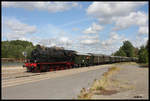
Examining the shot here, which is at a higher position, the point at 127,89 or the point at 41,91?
the point at 41,91

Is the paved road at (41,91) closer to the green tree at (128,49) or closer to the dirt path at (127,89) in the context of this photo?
the dirt path at (127,89)

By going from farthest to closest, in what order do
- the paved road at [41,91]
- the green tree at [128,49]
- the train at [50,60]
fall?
1. the green tree at [128,49]
2. the train at [50,60]
3. the paved road at [41,91]

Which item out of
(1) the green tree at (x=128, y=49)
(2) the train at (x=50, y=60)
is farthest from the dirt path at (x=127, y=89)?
(1) the green tree at (x=128, y=49)

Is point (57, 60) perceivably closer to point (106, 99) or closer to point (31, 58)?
point (31, 58)

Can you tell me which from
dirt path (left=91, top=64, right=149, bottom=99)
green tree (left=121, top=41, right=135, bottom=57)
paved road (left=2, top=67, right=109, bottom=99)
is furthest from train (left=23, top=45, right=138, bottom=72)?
green tree (left=121, top=41, right=135, bottom=57)

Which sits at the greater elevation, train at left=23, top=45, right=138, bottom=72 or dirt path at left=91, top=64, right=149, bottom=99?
train at left=23, top=45, right=138, bottom=72

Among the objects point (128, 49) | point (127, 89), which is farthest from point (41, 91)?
point (128, 49)

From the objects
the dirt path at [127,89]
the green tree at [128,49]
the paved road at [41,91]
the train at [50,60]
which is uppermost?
the green tree at [128,49]

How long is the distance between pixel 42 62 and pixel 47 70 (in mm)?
1771

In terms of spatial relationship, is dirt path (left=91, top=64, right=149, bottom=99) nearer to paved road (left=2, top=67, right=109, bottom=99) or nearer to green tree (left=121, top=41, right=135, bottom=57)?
paved road (left=2, top=67, right=109, bottom=99)

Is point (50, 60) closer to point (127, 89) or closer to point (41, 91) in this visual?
point (41, 91)

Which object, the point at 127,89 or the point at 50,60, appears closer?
the point at 127,89

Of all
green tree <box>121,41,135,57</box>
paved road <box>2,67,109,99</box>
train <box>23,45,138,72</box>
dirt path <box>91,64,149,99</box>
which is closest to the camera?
paved road <box>2,67,109,99</box>

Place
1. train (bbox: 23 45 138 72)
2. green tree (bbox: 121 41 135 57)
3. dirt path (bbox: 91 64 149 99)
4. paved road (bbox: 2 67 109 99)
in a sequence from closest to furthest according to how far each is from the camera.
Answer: paved road (bbox: 2 67 109 99) < dirt path (bbox: 91 64 149 99) < train (bbox: 23 45 138 72) < green tree (bbox: 121 41 135 57)
